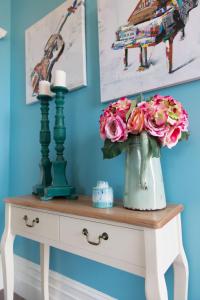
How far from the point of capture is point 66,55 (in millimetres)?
1286

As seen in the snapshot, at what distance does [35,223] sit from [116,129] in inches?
22.5

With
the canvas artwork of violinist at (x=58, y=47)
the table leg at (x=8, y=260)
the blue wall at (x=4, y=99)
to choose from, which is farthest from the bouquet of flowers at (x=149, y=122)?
the blue wall at (x=4, y=99)

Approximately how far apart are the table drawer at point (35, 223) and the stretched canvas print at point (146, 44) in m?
0.62

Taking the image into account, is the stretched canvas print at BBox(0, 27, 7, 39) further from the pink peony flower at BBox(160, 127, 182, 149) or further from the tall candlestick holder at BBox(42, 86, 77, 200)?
the pink peony flower at BBox(160, 127, 182, 149)

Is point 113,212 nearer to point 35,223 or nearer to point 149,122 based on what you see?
point 149,122

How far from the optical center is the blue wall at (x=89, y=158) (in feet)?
2.81

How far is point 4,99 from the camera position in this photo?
1660 millimetres

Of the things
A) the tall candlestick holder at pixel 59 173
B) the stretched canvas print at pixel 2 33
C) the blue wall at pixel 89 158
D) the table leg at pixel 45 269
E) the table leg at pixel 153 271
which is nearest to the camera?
→ the table leg at pixel 153 271

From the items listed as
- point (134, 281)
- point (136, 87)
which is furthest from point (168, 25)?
point (134, 281)

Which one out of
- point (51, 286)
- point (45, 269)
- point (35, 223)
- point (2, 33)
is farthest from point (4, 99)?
point (51, 286)

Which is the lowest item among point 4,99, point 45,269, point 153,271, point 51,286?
point 51,286

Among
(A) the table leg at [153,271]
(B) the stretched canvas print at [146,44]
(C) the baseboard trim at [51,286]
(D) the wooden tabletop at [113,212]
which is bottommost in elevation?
(C) the baseboard trim at [51,286]

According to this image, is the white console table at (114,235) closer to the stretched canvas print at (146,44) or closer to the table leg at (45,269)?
the table leg at (45,269)

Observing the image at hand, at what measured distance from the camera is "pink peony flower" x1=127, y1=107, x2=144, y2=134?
0.72 metres
